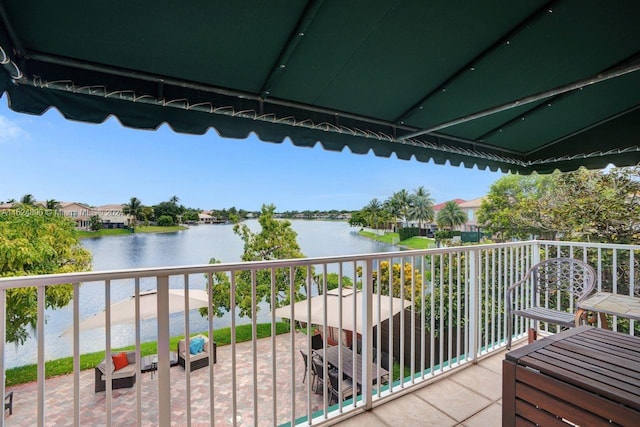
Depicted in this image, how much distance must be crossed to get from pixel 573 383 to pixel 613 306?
1506mm

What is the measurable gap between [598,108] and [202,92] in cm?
395

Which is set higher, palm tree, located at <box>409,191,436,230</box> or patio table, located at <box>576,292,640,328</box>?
palm tree, located at <box>409,191,436,230</box>

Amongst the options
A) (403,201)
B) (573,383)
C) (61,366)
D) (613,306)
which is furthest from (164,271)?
(403,201)

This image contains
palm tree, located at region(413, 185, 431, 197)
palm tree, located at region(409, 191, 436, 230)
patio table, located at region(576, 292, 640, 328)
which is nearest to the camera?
patio table, located at region(576, 292, 640, 328)

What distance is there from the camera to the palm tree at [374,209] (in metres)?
13.2

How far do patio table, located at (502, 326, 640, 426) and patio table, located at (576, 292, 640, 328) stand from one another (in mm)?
514

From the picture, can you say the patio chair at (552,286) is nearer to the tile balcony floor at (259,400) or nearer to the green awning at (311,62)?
the tile balcony floor at (259,400)

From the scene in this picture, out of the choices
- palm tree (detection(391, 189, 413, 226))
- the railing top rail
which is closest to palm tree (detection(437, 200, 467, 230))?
palm tree (detection(391, 189, 413, 226))

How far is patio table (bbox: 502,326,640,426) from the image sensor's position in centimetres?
130

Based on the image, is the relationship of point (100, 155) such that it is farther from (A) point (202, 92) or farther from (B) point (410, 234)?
(A) point (202, 92)

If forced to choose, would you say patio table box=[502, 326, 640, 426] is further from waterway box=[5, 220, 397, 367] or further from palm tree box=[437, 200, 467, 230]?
palm tree box=[437, 200, 467, 230]

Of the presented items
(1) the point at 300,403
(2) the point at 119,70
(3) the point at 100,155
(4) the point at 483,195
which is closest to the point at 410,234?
(4) the point at 483,195

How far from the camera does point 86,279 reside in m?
1.51

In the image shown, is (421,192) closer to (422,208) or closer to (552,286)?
(422,208)
